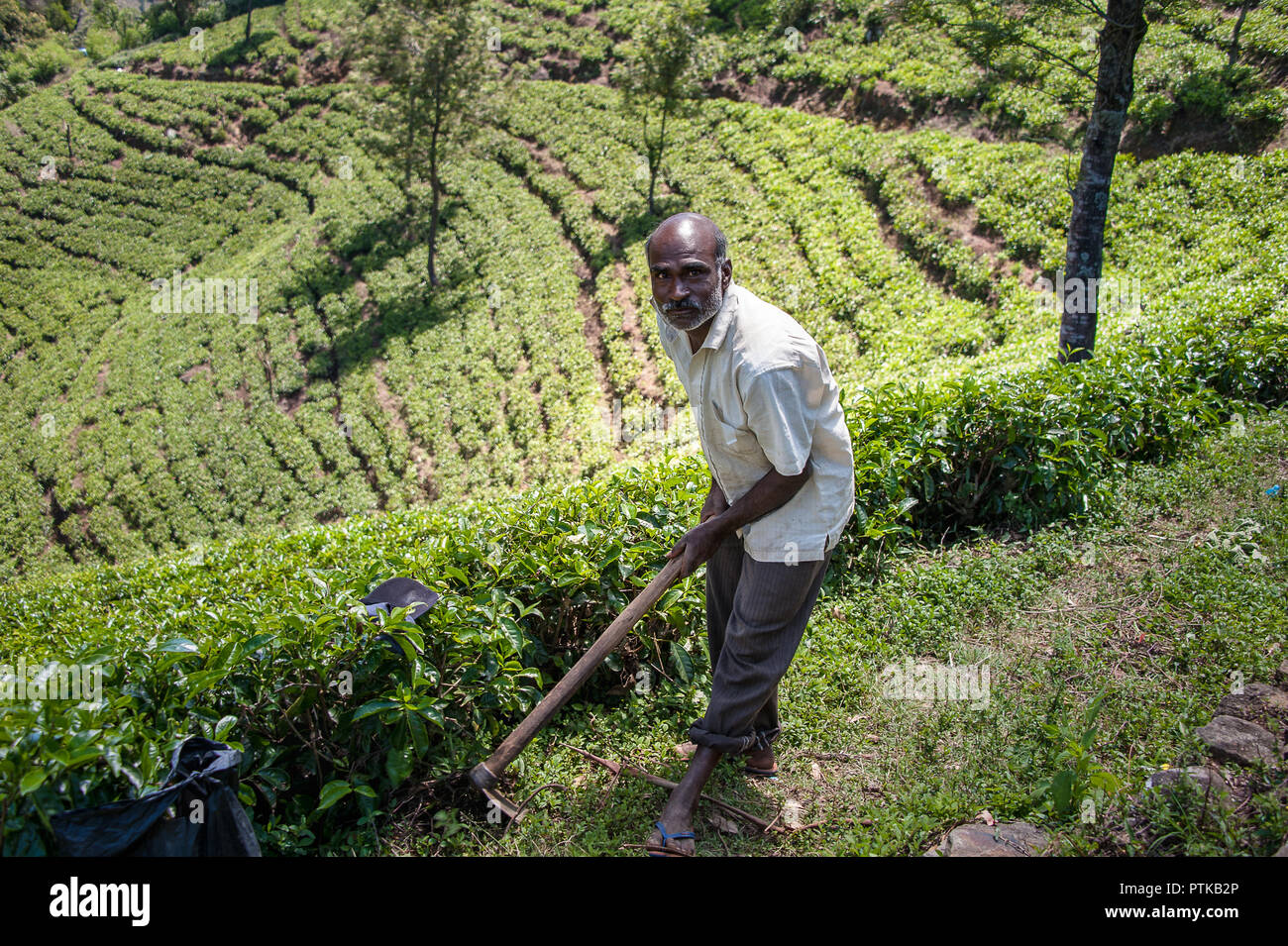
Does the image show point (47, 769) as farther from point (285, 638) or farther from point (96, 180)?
point (96, 180)

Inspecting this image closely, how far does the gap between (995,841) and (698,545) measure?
1.42 m

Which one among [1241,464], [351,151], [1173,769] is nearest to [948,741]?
[1173,769]

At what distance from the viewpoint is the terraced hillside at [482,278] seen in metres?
14.9

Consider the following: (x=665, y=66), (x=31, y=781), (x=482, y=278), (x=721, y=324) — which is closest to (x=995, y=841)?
(x=721, y=324)

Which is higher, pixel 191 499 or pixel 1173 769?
pixel 1173 769

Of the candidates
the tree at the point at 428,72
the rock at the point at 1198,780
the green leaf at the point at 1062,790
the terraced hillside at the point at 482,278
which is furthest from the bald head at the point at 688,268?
the tree at the point at 428,72

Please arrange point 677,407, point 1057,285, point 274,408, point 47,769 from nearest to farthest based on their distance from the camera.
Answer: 1. point 47,769
2. point 1057,285
3. point 677,407
4. point 274,408

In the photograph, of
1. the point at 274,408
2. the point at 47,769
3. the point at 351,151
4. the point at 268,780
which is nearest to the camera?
the point at 47,769

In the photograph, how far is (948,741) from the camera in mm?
3406

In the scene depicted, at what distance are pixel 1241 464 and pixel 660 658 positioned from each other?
407 centimetres

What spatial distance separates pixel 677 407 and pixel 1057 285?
7080 mm

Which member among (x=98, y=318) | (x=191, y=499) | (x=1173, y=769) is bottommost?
(x=191, y=499)

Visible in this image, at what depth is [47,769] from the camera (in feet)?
7.45

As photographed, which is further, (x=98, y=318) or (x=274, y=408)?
A: (x=98, y=318)
